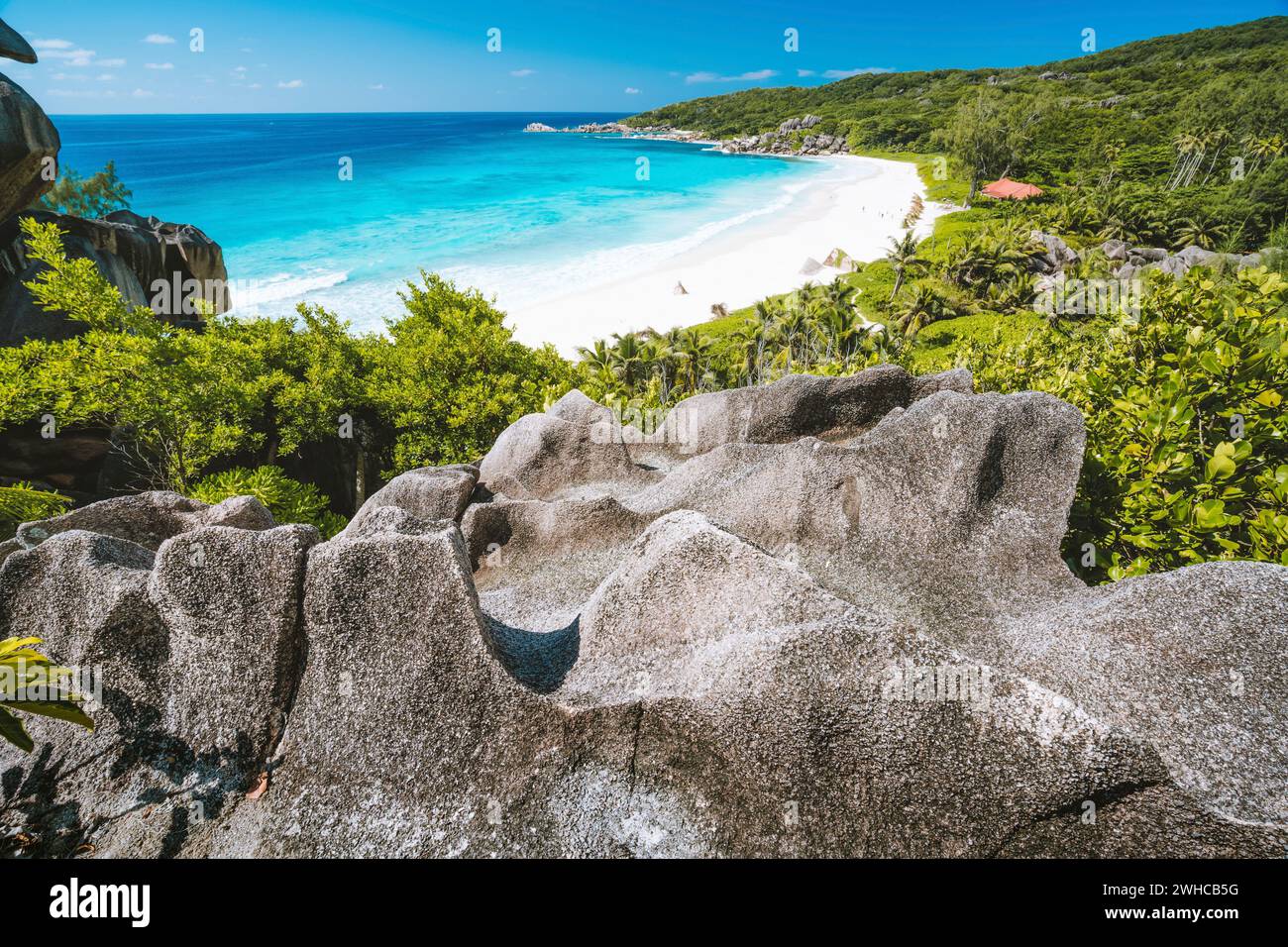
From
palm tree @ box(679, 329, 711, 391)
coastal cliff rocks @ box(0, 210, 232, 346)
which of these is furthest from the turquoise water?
palm tree @ box(679, 329, 711, 391)

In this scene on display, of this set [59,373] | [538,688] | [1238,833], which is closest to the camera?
[1238,833]

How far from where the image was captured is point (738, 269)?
52531 millimetres

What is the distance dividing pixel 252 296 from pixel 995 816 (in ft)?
173

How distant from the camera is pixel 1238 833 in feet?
10.4

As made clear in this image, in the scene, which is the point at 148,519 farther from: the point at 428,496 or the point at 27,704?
the point at 27,704

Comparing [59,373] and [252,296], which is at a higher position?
[252,296]

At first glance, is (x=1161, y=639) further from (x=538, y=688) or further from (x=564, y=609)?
(x=564, y=609)

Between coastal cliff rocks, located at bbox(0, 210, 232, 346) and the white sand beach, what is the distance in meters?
16.5

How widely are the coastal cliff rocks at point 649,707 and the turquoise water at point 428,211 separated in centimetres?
3632

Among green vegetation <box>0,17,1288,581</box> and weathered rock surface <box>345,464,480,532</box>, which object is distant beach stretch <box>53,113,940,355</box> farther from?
weathered rock surface <box>345,464,480,532</box>

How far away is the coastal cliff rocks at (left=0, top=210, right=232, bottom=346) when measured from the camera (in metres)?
16.5

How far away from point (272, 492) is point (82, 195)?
170 feet
